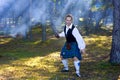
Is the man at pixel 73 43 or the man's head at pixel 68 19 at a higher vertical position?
the man's head at pixel 68 19

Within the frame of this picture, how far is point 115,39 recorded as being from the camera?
11.4 m

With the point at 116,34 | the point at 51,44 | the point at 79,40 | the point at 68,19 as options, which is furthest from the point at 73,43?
the point at 51,44

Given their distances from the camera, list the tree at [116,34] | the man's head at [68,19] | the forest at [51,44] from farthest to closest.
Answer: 1. the tree at [116,34]
2. the forest at [51,44]
3. the man's head at [68,19]

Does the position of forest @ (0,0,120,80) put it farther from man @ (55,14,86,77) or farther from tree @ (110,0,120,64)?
man @ (55,14,86,77)

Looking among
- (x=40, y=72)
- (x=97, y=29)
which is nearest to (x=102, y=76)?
(x=40, y=72)

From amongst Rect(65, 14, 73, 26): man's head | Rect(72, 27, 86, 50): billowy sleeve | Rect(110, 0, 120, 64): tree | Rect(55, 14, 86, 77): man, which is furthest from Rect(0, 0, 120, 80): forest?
Rect(65, 14, 73, 26): man's head

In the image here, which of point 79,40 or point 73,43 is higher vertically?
point 79,40

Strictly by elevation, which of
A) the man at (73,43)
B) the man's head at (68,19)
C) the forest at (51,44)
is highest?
the man's head at (68,19)

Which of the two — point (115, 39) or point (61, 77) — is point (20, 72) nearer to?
point (61, 77)

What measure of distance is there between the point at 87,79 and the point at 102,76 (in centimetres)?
66

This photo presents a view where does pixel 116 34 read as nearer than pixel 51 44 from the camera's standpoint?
Yes

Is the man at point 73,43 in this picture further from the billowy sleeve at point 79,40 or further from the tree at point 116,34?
the tree at point 116,34

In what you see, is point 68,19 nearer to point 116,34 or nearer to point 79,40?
point 79,40

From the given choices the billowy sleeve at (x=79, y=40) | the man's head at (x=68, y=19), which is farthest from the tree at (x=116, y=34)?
the man's head at (x=68, y=19)
